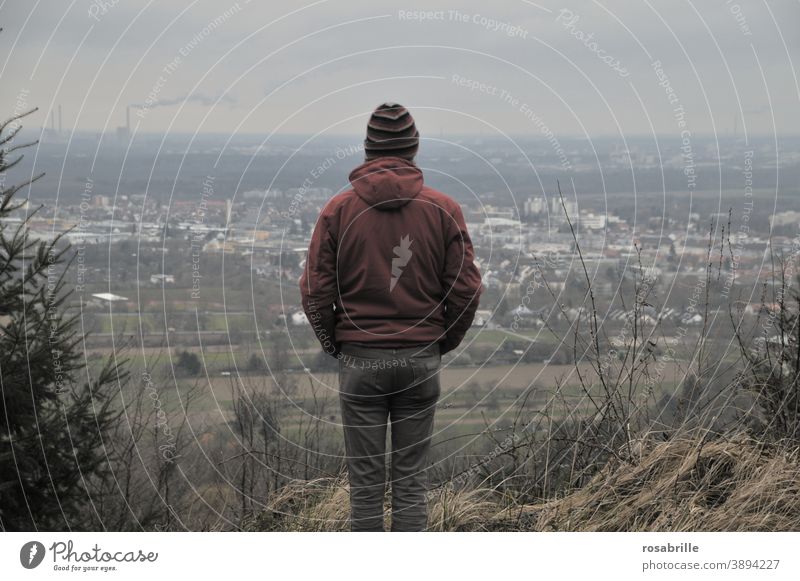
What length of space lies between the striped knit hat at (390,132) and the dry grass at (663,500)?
2697 millimetres

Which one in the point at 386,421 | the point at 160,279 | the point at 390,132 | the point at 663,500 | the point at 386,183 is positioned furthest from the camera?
the point at 160,279

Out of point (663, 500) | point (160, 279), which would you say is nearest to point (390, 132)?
point (663, 500)

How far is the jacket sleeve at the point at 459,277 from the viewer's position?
5.56 m

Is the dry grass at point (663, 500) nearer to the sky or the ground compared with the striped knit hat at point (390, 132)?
nearer to the ground

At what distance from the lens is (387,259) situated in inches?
216

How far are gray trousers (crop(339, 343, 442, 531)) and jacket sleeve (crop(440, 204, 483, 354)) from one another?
0.23m

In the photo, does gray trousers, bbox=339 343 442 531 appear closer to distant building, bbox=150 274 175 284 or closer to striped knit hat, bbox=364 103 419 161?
striped knit hat, bbox=364 103 419 161

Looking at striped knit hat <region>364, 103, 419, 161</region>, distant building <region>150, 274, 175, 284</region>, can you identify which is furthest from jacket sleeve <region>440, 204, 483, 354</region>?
distant building <region>150, 274, 175, 284</region>

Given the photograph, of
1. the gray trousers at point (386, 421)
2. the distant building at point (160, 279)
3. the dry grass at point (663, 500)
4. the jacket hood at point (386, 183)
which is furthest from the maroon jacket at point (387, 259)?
the distant building at point (160, 279)

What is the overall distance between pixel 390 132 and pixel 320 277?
953 millimetres

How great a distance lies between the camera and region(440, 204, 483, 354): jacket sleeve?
5559 millimetres

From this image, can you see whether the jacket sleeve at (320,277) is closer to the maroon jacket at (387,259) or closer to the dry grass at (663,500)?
the maroon jacket at (387,259)

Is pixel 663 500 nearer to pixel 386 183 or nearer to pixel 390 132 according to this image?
pixel 386 183

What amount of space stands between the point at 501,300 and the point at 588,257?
196cm
